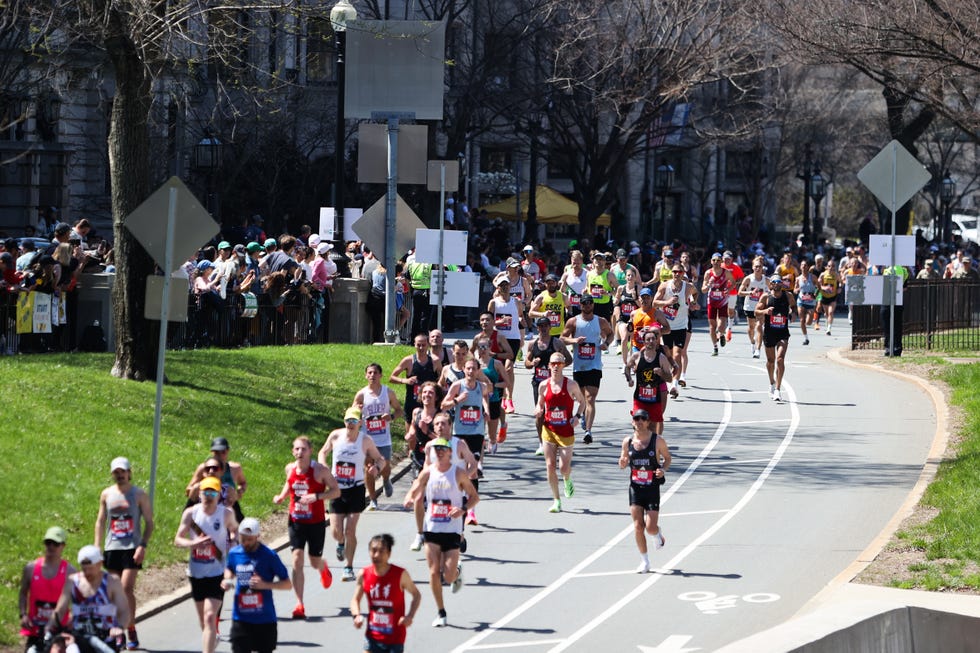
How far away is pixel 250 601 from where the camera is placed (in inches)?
443

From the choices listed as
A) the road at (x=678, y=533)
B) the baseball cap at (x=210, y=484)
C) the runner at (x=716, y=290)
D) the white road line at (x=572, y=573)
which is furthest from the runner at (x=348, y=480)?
the runner at (x=716, y=290)

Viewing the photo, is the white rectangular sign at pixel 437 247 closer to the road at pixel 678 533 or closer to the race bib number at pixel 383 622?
the road at pixel 678 533

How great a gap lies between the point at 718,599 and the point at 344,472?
368 centimetres

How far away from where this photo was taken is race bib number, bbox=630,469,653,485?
15328 mm

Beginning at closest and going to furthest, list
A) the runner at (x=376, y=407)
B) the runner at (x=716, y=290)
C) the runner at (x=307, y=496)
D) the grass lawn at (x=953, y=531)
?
the runner at (x=307, y=496)
the grass lawn at (x=953, y=531)
the runner at (x=376, y=407)
the runner at (x=716, y=290)

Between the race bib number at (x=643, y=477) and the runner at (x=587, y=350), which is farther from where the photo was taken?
the runner at (x=587, y=350)

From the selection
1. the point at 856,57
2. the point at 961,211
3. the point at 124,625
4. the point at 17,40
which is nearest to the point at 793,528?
the point at 124,625

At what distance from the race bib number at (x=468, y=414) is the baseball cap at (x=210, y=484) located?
542 cm

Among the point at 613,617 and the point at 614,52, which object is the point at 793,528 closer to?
the point at 613,617

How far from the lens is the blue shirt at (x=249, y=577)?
11.2m

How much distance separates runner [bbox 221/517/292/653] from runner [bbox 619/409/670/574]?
15.7ft

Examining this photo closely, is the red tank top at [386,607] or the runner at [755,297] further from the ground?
the runner at [755,297]

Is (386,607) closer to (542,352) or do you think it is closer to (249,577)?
(249,577)

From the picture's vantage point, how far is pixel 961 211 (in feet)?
327
